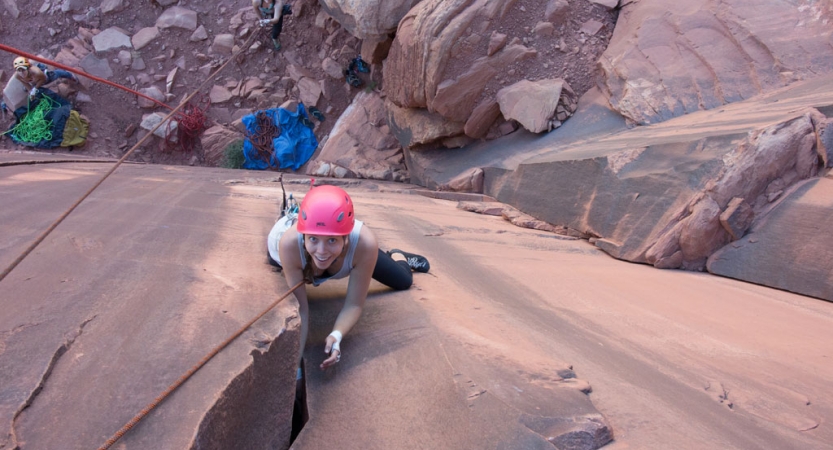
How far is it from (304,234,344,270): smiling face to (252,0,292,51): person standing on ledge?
23.3 ft

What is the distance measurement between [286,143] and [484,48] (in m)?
3.30

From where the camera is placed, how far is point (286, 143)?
7.39 m

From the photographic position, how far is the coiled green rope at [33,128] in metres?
7.16

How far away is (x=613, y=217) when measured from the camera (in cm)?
378

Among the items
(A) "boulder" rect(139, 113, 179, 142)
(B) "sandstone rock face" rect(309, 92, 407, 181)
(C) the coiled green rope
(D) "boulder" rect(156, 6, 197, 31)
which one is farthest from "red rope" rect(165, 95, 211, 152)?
(B) "sandstone rock face" rect(309, 92, 407, 181)

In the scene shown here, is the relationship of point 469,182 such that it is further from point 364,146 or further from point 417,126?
point 364,146

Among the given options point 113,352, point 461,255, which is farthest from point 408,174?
point 113,352

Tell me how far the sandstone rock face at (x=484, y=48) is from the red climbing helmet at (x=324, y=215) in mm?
3872

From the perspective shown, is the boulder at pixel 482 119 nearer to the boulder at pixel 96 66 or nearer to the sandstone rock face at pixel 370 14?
the sandstone rock face at pixel 370 14

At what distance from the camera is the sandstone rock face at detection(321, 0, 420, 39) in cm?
599

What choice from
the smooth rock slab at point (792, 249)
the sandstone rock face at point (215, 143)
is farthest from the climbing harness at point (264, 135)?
the smooth rock slab at point (792, 249)

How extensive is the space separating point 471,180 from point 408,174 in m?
1.44

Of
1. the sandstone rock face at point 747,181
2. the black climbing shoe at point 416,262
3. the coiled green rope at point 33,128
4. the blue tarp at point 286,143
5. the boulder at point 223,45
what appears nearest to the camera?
the black climbing shoe at point 416,262

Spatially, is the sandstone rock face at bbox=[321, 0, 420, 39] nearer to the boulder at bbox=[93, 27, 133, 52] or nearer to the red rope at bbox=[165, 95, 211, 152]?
the red rope at bbox=[165, 95, 211, 152]
